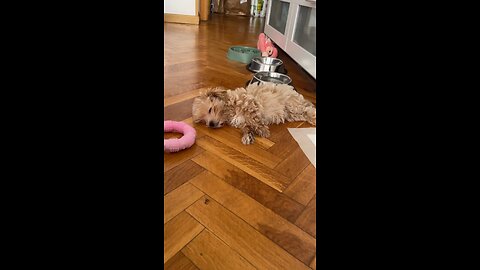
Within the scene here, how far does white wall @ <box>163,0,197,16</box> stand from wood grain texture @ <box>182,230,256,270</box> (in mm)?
4046

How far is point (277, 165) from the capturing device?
101 centimetres

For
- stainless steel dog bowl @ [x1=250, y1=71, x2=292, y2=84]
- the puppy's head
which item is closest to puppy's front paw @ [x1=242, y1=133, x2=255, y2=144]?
the puppy's head

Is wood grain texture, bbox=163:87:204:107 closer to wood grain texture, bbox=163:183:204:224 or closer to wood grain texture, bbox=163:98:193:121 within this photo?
wood grain texture, bbox=163:98:193:121

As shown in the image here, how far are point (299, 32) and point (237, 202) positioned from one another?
166 cm

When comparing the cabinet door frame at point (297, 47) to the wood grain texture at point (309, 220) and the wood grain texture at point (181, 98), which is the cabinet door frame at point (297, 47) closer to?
the wood grain texture at point (181, 98)

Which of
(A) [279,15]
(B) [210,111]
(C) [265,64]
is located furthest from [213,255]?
(A) [279,15]

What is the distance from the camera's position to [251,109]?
1264 mm

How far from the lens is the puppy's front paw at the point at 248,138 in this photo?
1.14 m

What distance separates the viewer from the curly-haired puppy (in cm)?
123

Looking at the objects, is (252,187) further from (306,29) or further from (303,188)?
(306,29)

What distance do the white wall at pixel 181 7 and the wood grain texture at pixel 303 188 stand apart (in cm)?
379

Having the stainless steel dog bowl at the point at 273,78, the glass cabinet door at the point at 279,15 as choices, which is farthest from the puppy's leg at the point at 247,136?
the glass cabinet door at the point at 279,15
